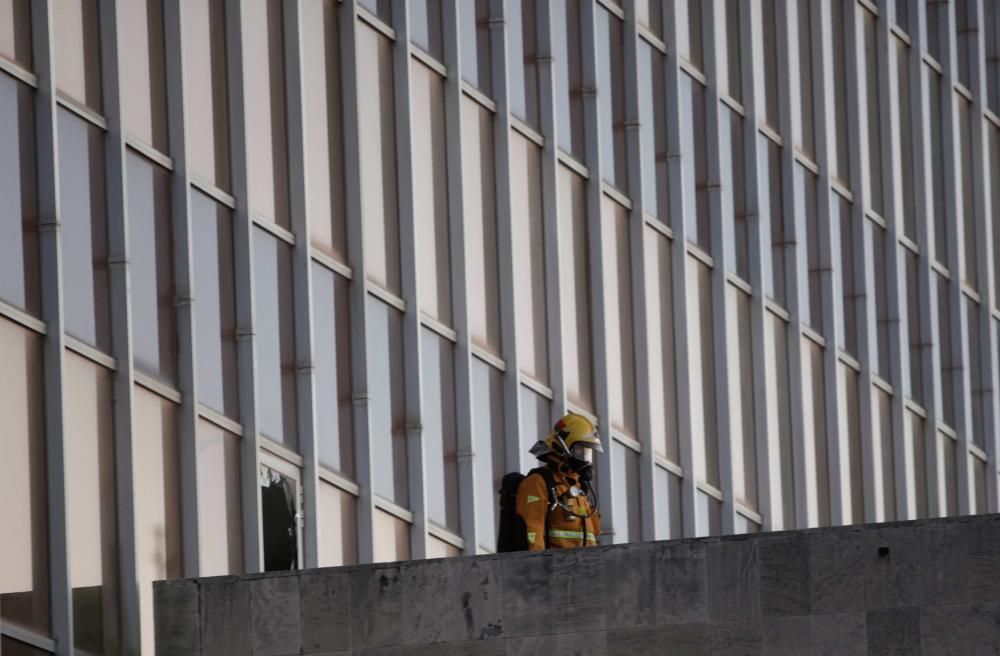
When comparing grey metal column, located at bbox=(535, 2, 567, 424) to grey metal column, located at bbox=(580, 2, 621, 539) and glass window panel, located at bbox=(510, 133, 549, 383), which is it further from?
grey metal column, located at bbox=(580, 2, 621, 539)

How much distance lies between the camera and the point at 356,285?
24.3 metres

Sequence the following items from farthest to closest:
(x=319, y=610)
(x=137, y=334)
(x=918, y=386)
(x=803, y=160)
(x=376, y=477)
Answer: (x=918, y=386) → (x=803, y=160) → (x=376, y=477) → (x=137, y=334) → (x=319, y=610)

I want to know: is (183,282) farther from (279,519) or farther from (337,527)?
(337,527)

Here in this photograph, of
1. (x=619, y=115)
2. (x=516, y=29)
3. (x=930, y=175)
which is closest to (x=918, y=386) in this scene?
(x=930, y=175)

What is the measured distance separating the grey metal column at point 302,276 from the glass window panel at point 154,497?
1.88m

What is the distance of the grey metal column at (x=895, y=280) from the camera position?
3347cm

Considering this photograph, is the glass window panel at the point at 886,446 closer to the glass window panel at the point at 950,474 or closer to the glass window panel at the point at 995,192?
the glass window panel at the point at 950,474

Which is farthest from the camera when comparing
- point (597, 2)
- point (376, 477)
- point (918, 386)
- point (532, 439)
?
point (918, 386)

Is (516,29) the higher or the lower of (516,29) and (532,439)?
the higher

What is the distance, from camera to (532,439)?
26.6 meters

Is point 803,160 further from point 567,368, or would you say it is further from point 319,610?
point 319,610

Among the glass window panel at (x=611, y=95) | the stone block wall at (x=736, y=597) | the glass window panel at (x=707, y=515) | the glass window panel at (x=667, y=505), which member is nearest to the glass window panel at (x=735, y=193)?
the glass window panel at (x=611, y=95)

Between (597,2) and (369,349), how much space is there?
262 inches

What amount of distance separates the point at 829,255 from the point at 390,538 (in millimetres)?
10363
